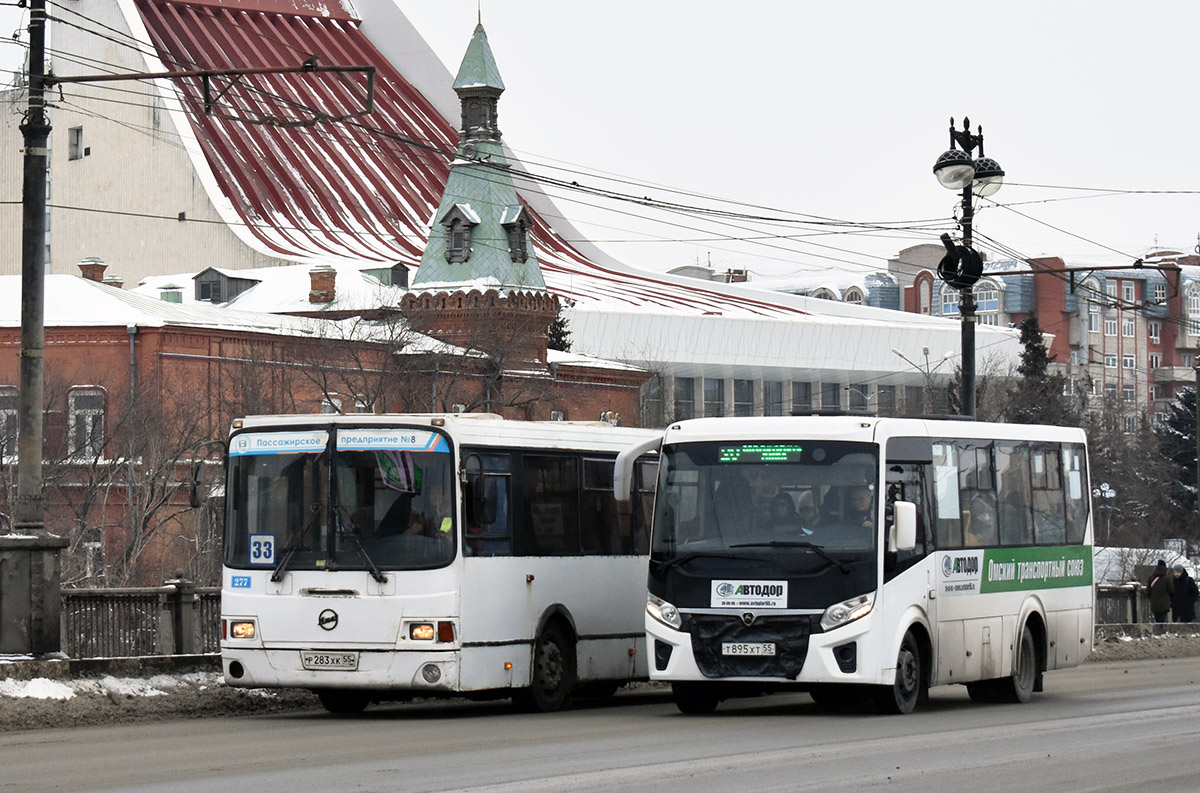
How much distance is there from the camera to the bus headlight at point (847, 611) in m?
17.7

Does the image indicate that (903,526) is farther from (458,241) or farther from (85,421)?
(458,241)

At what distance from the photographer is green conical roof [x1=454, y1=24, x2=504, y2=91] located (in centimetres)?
6600

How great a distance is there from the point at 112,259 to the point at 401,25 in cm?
2476

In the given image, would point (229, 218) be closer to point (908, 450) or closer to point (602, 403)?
point (602, 403)

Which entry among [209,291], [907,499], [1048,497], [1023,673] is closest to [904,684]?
[907,499]

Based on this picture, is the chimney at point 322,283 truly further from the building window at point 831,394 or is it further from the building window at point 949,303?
the building window at point 949,303

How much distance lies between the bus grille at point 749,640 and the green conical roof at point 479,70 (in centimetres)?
4901

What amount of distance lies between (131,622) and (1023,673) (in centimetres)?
889

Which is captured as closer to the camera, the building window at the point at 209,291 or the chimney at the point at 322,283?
the chimney at the point at 322,283

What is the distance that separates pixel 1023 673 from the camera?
68.7ft

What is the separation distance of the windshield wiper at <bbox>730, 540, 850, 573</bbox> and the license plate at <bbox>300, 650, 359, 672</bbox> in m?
3.41

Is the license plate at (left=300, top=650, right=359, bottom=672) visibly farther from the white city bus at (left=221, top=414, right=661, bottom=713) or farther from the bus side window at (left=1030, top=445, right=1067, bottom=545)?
the bus side window at (left=1030, top=445, right=1067, bottom=545)

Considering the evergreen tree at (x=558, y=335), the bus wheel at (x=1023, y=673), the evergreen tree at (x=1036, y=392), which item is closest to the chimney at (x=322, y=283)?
the evergreen tree at (x=558, y=335)

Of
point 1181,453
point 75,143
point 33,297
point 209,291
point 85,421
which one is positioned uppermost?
point 75,143
